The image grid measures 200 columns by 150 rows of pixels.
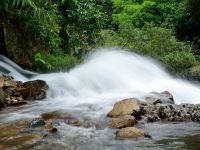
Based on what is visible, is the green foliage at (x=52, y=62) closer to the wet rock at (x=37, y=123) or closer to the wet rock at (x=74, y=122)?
the wet rock at (x=74, y=122)

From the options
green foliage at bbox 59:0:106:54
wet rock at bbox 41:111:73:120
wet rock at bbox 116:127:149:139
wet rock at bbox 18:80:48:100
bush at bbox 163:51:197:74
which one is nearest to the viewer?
wet rock at bbox 116:127:149:139

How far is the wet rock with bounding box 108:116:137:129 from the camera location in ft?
29.3

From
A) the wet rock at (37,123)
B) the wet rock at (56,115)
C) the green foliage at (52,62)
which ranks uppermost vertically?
the green foliage at (52,62)

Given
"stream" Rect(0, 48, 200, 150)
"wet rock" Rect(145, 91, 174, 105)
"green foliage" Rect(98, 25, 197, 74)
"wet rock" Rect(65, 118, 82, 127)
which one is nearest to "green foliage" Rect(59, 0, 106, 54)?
"stream" Rect(0, 48, 200, 150)

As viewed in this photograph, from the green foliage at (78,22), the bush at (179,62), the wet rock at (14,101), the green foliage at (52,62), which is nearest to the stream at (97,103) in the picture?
the wet rock at (14,101)

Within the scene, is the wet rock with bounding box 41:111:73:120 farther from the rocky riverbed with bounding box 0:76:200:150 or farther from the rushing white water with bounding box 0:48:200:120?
the rushing white water with bounding box 0:48:200:120

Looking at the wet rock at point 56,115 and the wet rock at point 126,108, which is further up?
the wet rock at point 126,108

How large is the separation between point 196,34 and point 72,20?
806 cm

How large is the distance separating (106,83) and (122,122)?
19.3 feet

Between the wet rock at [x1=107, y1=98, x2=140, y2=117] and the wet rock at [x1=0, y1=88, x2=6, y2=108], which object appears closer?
the wet rock at [x1=107, y1=98, x2=140, y2=117]

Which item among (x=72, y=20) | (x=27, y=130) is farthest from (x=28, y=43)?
(x=27, y=130)

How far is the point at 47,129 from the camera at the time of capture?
8586 mm

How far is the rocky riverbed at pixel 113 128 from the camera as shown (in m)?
7.68

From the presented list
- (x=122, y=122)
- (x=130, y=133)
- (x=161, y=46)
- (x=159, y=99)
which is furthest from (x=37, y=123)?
(x=161, y=46)
